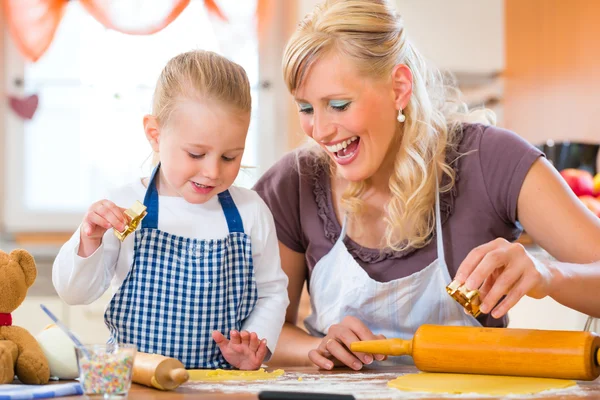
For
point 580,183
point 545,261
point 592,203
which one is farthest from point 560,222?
point 580,183

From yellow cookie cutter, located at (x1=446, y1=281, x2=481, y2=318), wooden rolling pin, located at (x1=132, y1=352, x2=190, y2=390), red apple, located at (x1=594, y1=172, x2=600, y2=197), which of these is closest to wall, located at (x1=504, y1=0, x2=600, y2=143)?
red apple, located at (x1=594, y1=172, x2=600, y2=197)

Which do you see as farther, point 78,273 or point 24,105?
point 24,105

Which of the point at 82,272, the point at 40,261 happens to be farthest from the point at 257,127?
the point at 82,272

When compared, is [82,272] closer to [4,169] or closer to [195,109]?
[195,109]

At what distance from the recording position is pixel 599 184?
2.88 m

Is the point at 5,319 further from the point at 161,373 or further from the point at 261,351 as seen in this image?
the point at 261,351

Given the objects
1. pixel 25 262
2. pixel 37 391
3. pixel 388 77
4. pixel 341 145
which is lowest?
pixel 37 391

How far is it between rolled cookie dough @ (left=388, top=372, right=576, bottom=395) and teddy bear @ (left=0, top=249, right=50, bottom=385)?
19.1 inches

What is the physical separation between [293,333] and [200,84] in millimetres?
603

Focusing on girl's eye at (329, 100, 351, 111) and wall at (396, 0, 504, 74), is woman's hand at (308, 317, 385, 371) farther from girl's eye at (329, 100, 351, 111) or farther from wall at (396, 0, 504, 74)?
wall at (396, 0, 504, 74)

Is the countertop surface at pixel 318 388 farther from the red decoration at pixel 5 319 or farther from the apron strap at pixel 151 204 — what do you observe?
the apron strap at pixel 151 204

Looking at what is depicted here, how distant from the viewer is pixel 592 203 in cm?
266

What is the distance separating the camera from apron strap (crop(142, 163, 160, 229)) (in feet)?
4.32

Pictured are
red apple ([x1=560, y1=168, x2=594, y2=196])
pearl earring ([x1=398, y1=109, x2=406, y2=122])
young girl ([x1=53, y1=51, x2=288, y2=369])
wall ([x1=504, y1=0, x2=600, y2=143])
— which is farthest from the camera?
wall ([x1=504, y1=0, x2=600, y2=143])
